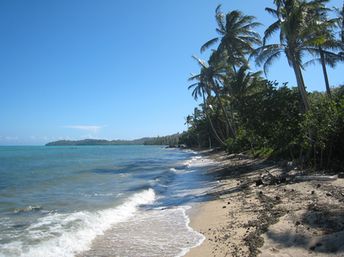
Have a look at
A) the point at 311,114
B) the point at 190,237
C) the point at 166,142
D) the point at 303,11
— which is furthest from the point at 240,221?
the point at 166,142

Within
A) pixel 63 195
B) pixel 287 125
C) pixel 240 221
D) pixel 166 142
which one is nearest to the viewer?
pixel 240 221

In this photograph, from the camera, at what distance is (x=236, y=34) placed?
3516 centimetres

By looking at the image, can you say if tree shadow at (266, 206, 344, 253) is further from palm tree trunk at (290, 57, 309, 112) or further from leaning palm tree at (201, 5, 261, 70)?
leaning palm tree at (201, 5, 261, 70)

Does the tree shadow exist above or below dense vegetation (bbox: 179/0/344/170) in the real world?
below

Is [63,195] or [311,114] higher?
[311,114]

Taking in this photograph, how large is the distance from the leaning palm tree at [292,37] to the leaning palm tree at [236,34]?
35.1 feet

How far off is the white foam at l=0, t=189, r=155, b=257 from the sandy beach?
270 centimetres

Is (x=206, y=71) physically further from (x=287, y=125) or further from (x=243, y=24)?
(x=287, y=125)

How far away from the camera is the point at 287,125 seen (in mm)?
19719

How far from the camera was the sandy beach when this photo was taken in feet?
21.4

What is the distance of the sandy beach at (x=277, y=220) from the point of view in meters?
6.52

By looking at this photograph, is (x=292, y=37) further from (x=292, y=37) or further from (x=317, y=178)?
(x=317, y=178)

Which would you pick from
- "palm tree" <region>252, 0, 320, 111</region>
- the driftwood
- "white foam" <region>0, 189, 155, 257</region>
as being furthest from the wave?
"palm tree" <region>252, 0, 320, 111</region>

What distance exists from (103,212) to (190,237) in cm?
477
